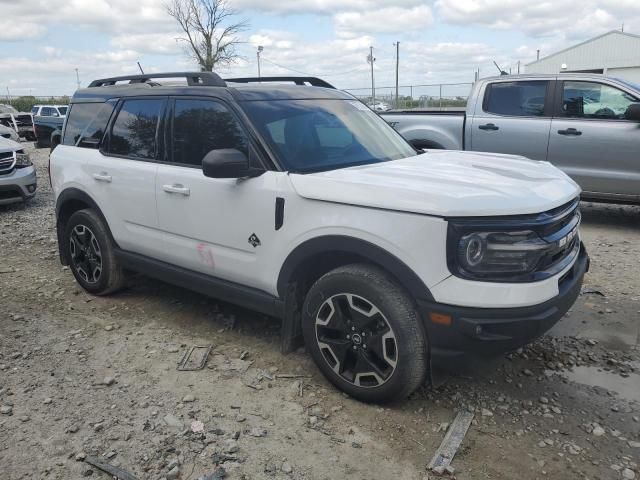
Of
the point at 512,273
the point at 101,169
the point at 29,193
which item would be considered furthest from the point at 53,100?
the point at 512,273

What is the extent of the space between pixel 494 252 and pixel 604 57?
137 feet

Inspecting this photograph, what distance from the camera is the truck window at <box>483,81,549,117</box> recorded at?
7047 millimetres

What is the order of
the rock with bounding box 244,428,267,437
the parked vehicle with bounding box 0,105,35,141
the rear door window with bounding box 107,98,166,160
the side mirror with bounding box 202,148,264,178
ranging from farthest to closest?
the parked vehicle with bounding box 0,105,35,141 → the rear door window with bounding box 107,98,166,160 → the side mirror with bounding box 202,148,264,178 → the rock with bounding box 244,428,267,437

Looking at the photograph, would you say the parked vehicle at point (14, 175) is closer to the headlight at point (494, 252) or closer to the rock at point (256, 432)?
the rock at point (256, 432)

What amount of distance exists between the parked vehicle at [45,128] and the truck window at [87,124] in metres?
15.2

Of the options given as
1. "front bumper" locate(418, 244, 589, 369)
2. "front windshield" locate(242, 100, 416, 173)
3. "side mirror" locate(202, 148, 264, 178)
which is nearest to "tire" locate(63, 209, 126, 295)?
"side mirror" locate(202, 148, 264, 178)

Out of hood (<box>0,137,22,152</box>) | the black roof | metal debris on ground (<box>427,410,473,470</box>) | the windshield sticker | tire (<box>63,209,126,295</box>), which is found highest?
the black roof

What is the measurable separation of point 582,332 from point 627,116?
3563 millimetres

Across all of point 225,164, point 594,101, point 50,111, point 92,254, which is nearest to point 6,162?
point 92,254

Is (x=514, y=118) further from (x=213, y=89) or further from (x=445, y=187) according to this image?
(x=445, y=187)

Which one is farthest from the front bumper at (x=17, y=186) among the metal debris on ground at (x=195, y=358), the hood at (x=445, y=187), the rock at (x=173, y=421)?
the hood at (x=445, y=187)

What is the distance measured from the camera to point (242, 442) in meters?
2.84

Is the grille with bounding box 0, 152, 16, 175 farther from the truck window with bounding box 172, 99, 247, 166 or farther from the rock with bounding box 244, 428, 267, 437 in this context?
the rock with bounding box 244, 428, 267, 437

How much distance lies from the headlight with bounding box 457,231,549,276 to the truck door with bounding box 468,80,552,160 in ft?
15.7
